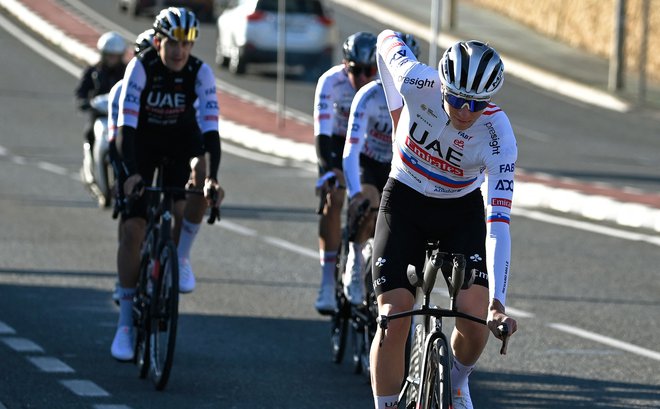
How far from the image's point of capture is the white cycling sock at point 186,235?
10.8 m

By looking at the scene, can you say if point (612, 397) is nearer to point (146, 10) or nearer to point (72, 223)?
point (72, 223)

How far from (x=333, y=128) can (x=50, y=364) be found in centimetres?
252

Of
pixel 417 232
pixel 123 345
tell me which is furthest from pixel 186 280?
pixel 417 232

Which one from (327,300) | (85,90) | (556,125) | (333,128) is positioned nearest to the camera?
(327,300)

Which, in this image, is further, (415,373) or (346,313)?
(346,313)

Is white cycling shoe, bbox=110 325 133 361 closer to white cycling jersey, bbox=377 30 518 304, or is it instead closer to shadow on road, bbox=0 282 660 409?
shadow on road, bbox=0 282 660 409

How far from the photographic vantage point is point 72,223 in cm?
1741

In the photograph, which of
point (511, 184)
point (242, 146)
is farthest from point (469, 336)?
point (242, 146)

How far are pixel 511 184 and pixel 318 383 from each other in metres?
3.00

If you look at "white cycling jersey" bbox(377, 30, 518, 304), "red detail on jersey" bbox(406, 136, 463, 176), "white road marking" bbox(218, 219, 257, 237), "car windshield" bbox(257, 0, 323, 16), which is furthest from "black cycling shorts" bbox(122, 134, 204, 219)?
"car windshield" bbox(257, 0, 323, 16)

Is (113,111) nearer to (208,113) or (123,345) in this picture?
(208,113)

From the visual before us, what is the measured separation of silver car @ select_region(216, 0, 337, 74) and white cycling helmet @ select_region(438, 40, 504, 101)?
92.2 feet

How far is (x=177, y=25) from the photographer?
32.3ft

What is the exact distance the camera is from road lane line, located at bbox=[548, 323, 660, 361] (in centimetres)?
1091
